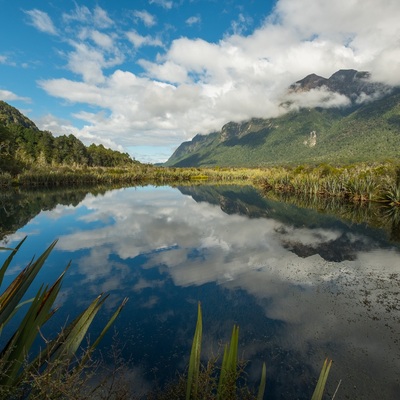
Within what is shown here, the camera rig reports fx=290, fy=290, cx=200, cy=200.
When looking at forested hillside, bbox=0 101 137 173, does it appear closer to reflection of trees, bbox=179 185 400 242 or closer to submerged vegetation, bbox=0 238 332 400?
reflection of trees, bbox=179 185 400 242

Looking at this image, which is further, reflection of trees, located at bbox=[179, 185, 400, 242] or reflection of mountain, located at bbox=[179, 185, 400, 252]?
reflection of trees, located at bbox=[179, 185, 400, 242]

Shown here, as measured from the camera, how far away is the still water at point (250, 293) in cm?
629

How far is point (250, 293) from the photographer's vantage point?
10086 mm

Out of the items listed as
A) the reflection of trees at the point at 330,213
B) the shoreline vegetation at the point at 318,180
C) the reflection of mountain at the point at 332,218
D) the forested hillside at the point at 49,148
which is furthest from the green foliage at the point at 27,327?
the forested hillside at the point at 49,148

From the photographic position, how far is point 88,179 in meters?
62.2

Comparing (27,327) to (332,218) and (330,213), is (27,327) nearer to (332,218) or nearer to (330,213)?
(332,218)

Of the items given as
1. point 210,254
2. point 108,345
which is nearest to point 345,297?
point 210,254

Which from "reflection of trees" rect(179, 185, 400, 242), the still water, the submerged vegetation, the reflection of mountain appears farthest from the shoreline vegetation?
the submerged vegetation

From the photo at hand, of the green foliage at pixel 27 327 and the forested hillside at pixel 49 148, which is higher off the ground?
the forested hillside at pixel 49 148

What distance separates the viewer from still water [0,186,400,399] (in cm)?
629

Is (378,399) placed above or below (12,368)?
below

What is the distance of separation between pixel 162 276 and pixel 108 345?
4.72 m

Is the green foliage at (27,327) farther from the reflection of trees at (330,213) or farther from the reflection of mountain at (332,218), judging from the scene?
the reflection of trees at (330,213)

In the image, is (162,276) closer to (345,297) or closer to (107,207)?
(345,297)
